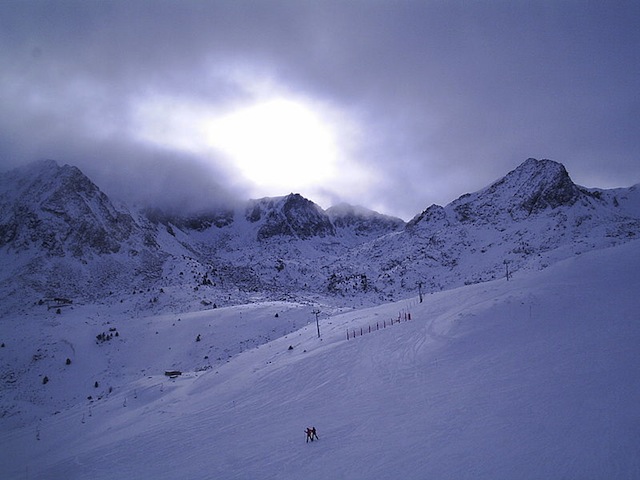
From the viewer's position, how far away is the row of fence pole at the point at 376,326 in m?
29.9

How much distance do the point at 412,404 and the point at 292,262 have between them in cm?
9797

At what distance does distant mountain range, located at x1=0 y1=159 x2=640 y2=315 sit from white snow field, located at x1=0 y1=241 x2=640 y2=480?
32570mm

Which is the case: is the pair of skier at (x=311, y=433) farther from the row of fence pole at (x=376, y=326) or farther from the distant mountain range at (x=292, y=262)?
the distant mountain range at (x=292, y=262)

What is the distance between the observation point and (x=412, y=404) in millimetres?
16391

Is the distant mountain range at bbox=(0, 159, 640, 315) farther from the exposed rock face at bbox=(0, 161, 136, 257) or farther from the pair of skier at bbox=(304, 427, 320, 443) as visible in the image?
the pair of skier at bbox=(304, 427, 320, 443)

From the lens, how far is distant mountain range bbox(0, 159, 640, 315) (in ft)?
243

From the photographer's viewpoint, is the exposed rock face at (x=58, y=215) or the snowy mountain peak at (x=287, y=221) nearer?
the exposed rock face at (x=58, y=215)

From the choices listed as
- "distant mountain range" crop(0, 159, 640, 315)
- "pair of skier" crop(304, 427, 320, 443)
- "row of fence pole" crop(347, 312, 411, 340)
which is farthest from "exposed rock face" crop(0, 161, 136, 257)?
"pair of skier" crop(304, 427, 320, 443)

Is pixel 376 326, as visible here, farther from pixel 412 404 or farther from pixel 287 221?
pixel 287 221

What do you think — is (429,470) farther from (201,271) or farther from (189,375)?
(201,271)

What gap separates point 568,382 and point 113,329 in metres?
51.4

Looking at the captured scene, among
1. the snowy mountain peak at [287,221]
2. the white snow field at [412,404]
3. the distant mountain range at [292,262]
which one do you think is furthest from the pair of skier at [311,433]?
the snowy mountain peak at [287,221]

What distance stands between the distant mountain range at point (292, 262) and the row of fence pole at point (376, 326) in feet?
120

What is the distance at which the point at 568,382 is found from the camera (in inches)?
613
